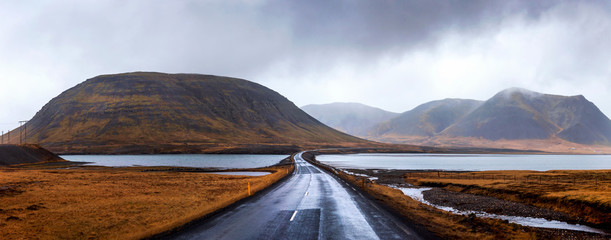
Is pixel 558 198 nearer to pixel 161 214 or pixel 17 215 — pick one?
pixel 161 214

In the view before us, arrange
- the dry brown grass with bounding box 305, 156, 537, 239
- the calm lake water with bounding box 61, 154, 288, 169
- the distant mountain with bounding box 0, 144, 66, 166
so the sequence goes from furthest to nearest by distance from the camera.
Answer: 1. the calm lake water with bounding box 61, 154, 288, 169
2. the distant mountain with bounding box 0, 144, 66, 166
3. the dry brown grass with bounding box 305, 156, 537, 239

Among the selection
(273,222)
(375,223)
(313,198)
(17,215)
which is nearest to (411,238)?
(375,223)

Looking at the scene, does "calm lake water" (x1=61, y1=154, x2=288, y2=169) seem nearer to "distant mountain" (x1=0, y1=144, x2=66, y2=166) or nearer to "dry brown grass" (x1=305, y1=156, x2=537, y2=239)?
"distant mountain" (x1=0, y1=144, x2=66, y2=166)

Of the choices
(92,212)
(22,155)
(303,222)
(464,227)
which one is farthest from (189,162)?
(464,227)

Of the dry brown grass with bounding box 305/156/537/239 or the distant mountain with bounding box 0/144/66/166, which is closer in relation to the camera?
the dry brown grass with bounding box 305/156/537/239

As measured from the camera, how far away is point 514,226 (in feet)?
59.5

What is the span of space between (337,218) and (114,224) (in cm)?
1160

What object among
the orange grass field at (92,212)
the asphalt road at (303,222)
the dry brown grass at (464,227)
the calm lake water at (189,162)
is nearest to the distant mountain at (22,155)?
the calm lake water at (189,162)

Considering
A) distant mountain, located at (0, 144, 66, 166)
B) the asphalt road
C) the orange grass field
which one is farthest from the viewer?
distant mountain, located at (0, 144, 66, 166)

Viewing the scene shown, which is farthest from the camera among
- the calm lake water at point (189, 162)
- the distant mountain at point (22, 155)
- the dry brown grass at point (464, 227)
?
the calm lake water at point (189, 162)

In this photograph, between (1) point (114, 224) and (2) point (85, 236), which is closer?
(2) point (85, 236)

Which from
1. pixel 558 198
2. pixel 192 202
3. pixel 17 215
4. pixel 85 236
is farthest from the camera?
pixel 558 198

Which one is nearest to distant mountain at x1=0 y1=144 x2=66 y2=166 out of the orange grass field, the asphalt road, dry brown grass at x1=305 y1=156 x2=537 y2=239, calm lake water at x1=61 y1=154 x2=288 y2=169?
calm lake water at x1=61 y1=154 x2=288 y2=169

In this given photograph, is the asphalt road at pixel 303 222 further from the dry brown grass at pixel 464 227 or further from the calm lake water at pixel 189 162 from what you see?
the calm lake water at pixel 189 162
